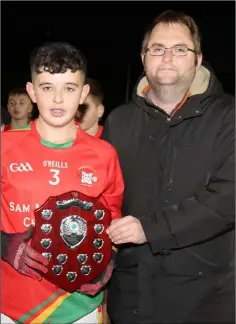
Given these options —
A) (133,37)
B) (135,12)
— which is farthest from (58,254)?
(133,37)

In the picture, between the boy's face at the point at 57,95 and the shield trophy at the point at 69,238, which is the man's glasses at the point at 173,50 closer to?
the boy's face at the point at 57,95

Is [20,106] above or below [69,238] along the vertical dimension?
below

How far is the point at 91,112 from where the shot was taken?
9.53 feet

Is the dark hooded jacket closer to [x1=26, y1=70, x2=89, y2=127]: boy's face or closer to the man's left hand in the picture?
the man's left hand

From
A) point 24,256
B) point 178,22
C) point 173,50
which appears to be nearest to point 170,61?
point 173,50

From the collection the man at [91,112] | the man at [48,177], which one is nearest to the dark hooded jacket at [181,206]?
the man at [48,177]

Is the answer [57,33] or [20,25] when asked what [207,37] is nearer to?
[57,33]

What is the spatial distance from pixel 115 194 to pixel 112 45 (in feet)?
19.3

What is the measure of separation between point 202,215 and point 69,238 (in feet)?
1.37

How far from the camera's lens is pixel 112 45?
286 inches

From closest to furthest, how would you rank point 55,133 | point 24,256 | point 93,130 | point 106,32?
point 24,256 → point 55,133 → point 93,130 → point 106,32

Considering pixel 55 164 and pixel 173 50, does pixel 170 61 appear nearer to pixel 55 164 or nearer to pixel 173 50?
pixel 173 50

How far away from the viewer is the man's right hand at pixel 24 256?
1.49 m

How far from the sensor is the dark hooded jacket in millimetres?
1583
